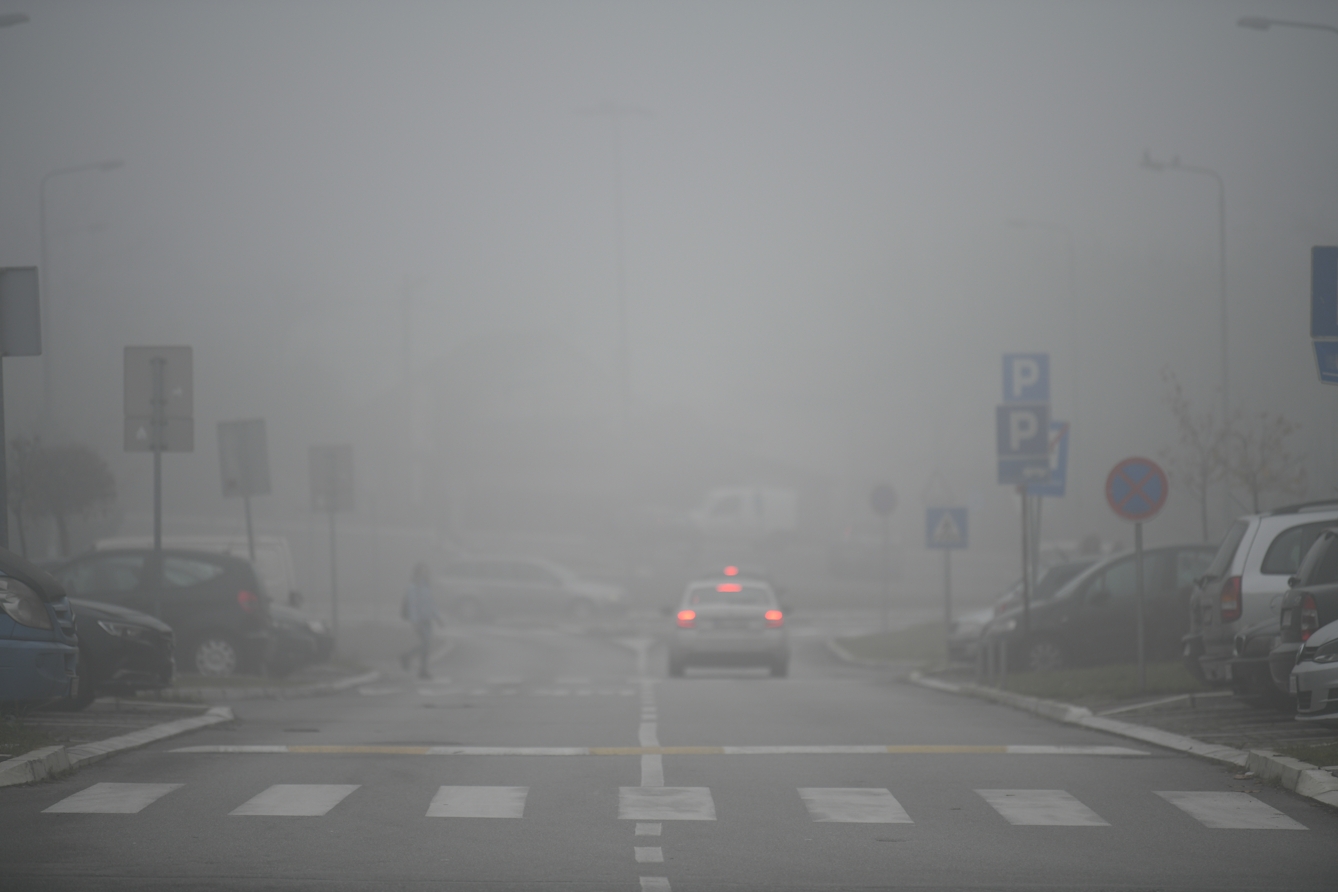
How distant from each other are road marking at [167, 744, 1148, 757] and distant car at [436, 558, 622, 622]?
3255 centimetres

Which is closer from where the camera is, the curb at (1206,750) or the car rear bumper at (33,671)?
the curb at (1206,750)

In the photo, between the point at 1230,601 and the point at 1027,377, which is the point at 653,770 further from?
the point at 1027,377

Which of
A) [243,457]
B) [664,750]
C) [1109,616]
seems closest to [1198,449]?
[1109,616]

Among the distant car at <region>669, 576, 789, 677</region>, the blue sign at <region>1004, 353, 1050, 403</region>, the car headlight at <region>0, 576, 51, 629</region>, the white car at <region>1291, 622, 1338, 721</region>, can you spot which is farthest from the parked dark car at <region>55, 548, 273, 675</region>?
the white car at <region>1291, 622, 1338, 721</region>

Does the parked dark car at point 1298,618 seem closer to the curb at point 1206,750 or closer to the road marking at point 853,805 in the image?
the curb at point 1206,750

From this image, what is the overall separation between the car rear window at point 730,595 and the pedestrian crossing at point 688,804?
15.4 metres

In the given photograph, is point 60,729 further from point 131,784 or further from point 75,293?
point 75,293

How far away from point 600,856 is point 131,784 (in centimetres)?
356

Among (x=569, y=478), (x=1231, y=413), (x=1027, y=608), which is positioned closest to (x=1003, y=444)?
(x=1027, y=608)

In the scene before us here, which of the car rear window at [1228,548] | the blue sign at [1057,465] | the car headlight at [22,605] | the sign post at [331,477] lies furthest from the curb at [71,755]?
the sign post at [331,477]

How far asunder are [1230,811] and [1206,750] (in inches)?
104

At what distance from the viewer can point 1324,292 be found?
1319 centimetres

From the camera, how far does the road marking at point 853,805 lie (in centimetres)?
869

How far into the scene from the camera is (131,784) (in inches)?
381
